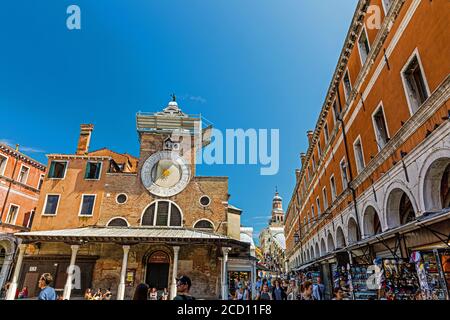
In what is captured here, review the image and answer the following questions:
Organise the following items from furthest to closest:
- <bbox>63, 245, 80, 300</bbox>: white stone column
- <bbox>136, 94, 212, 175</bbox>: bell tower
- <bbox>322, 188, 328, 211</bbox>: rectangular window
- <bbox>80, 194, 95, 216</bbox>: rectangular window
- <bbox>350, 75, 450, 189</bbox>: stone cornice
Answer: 1. <bbox>136, 94, 212, 175</bbox>: bell tower
2. <bbox>80, 194, 95, 216</bbox>: rectangular window
3. <bbox>322, 188, 328, 211</bbox>: rectangular window
4. <bbox>63, 245, 80, 300</bbox>: white stone column
5. <bbox>350, 75, 450, 189</bbox>: stone cornice

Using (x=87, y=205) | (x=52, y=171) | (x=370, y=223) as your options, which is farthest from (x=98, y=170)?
(x=370, y=223)

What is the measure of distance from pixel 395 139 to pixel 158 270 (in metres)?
16.1

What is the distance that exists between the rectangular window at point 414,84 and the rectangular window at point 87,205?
20.3 m

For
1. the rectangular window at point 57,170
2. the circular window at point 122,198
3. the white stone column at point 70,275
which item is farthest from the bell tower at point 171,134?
the white stone column at point 70,275

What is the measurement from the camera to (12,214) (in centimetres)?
2344

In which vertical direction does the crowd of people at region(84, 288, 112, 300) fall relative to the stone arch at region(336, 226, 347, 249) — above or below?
below

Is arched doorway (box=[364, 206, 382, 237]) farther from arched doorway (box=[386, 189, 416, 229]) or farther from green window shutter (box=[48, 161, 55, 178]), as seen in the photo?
green window shutter (box=[48, 161, 55, 178])

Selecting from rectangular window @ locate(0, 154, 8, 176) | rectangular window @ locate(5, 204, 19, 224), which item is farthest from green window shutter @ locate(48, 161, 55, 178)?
rectangular window @ locate(5, 204, 19, 224)

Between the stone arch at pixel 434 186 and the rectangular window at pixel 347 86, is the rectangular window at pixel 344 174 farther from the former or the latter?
the stone arch at pixel 434 186

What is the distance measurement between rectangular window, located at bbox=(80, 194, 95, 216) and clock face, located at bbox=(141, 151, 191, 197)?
4.06m

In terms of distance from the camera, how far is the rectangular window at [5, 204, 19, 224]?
22.9 meters

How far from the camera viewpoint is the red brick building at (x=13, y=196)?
72.3 ft

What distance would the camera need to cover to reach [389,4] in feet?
28.8
